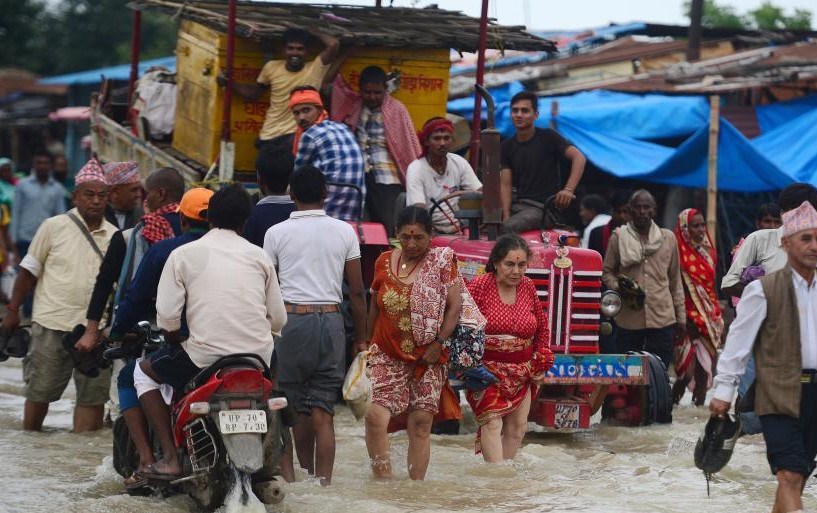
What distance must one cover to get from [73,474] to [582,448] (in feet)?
11.8

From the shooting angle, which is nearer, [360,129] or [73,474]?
[73,474]

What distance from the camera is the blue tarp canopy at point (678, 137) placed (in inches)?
591

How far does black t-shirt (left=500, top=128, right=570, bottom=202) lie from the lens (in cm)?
1055

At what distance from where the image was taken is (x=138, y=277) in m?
7.23

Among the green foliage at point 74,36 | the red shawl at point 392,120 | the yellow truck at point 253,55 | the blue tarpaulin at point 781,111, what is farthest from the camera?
the green foliage at point 74,36

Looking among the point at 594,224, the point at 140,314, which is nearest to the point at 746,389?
the point at 140,314

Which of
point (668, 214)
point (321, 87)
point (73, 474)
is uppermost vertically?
point (321, 87)

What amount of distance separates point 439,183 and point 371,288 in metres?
2.56

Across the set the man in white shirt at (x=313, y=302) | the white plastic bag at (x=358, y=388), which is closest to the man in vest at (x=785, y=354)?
the white plastic bag at (x=358, y=388)

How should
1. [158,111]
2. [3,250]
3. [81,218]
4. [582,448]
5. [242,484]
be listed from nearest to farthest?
[242,484], [81,218], [582,448], [158,111], [3,250]

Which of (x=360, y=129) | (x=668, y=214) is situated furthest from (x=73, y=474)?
(x=668, y=214)

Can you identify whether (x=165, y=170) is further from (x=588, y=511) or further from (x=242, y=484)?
(x=588, y=511)

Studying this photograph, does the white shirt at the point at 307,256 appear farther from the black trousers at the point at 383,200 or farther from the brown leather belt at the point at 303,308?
the black trousers at the point at 383,200

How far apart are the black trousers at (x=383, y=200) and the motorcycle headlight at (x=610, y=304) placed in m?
1.92
